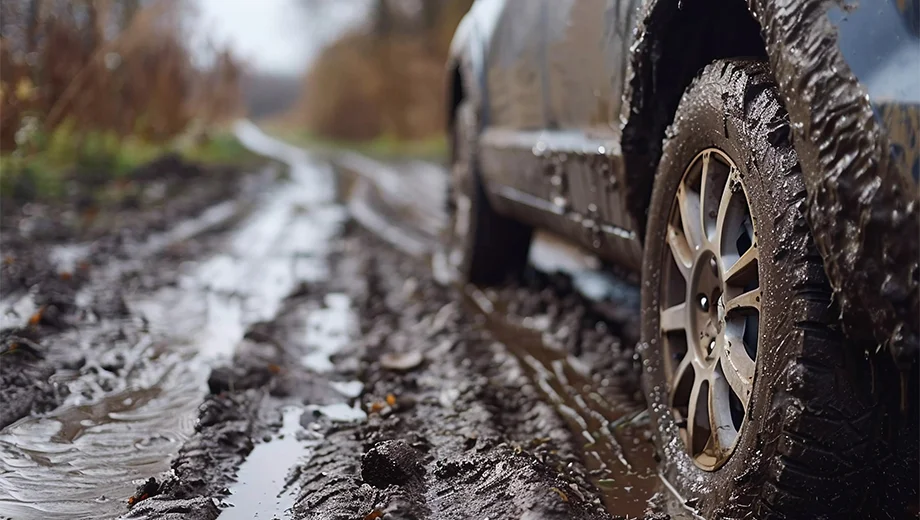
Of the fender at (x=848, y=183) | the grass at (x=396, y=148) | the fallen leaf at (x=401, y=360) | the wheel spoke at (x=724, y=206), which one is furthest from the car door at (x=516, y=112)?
the grass at (x=396, y=148)

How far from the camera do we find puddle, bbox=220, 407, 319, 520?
2146mm

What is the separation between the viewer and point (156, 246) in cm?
578

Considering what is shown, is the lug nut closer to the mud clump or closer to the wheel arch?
the wheel arch

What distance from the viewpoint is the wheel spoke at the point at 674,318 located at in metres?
2.18

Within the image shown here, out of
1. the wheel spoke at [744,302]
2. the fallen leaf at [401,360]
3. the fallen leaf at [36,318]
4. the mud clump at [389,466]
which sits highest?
the wheel spoke at [744,302]

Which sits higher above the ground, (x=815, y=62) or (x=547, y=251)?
(x=815, y=62)

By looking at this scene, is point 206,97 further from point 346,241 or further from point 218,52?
point 346,241

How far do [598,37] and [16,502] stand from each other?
6.41 ft

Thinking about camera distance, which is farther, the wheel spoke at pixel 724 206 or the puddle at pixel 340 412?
the puddle at pixel 340 412

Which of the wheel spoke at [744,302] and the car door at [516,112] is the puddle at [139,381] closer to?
the car door at [516,112]

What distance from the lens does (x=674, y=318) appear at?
2.25 m

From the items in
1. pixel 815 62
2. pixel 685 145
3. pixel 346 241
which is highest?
pixel 815 62

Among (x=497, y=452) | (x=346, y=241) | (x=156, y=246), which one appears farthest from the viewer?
(x=346, y=241)

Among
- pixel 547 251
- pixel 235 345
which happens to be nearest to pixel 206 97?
pixel 547 251
